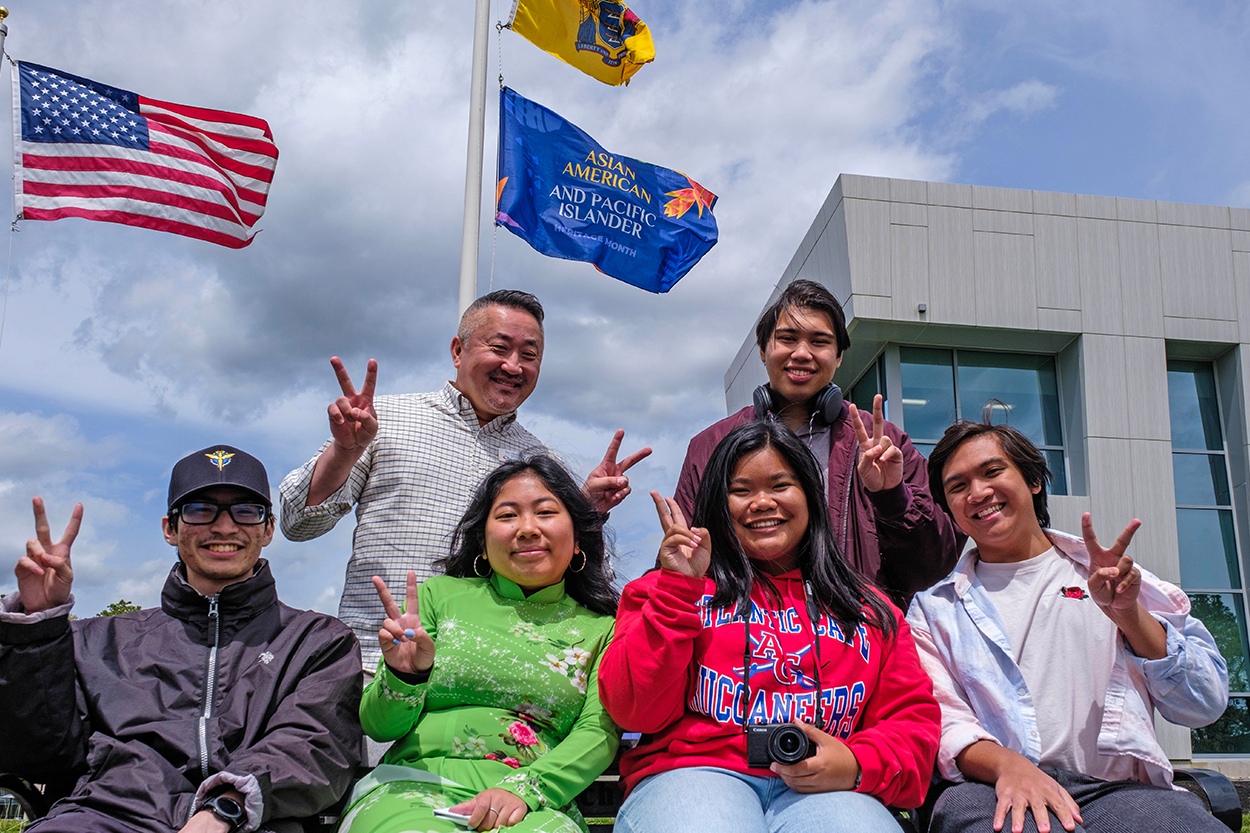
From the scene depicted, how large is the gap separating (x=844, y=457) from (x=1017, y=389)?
38.1 feet

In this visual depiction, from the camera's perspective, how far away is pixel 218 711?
2.76 metres

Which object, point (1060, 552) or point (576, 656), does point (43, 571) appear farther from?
point (1060, 552)

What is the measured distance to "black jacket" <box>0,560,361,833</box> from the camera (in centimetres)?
252

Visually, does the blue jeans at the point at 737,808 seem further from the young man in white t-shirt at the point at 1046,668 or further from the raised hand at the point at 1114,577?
the raised hand at the point at 1114,577

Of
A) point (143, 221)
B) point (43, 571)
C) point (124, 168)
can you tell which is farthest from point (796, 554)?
point (124, 168)

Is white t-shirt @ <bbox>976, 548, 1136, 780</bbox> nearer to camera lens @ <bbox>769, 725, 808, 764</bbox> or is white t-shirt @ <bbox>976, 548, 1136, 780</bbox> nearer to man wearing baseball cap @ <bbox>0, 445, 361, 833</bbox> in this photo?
camera lens @ <bbox>769, 725, 808, 764</bbox>

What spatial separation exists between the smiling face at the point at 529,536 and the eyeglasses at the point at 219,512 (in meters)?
0.80

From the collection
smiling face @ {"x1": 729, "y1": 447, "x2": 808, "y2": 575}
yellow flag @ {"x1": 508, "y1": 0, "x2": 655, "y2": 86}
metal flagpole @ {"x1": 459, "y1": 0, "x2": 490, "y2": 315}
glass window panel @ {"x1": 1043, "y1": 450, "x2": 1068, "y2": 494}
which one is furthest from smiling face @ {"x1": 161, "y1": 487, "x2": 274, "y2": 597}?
glass window panel @ {"x1": 1043, "y1": 450, "x2": 1068, "y2": 494}

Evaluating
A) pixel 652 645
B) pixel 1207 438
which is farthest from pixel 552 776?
pixel 1207 438

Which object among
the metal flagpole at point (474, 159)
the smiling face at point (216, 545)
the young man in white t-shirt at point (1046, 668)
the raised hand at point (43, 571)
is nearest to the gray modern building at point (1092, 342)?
the metal flagpole at point (474, 159)

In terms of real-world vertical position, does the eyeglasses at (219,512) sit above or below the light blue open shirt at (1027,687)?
above

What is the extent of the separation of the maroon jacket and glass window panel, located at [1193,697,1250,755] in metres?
12.2

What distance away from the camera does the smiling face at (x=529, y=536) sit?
10.1 feet

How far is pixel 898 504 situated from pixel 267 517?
2.35 metres
